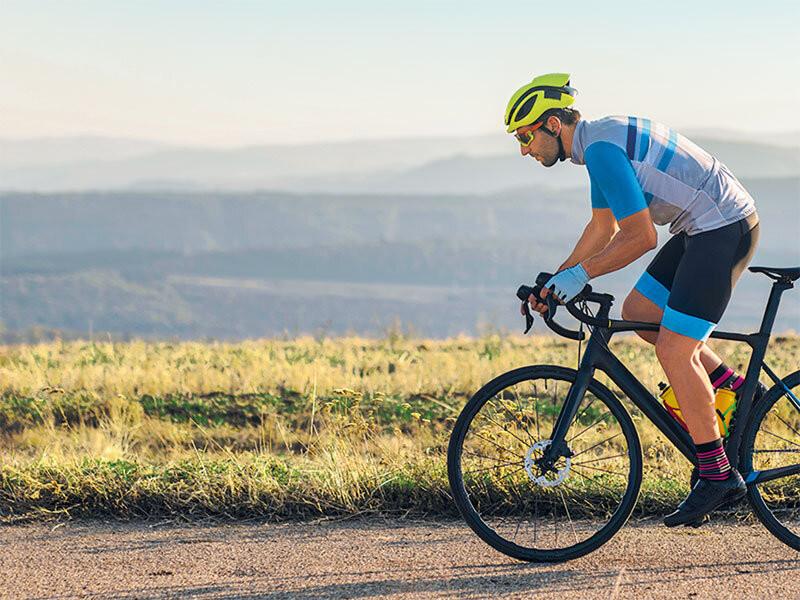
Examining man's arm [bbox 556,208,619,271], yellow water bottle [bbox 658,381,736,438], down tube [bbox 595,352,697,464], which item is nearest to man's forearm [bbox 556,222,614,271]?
man's arm [bbox 556,208,619,271]

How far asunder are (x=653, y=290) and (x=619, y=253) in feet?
1.98

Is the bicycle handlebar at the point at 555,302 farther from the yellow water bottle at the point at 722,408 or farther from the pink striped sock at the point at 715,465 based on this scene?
the pink striped sock at the point at 715,465

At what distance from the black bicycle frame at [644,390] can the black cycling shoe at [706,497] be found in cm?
9

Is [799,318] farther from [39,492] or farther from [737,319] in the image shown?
[39,492]

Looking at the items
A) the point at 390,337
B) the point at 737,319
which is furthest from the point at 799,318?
the point at 390,337

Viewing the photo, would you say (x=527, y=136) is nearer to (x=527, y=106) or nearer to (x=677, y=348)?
(x=527, y=106)

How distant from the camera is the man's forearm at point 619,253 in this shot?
427 centimetres

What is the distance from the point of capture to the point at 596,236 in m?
4.84

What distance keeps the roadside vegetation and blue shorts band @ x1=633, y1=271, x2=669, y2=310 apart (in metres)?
1.00

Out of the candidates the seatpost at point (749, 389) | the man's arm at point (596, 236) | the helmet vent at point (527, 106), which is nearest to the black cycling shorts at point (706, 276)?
the seatpost at point (749, 389)

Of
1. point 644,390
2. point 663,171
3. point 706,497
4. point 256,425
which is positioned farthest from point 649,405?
point 256,425

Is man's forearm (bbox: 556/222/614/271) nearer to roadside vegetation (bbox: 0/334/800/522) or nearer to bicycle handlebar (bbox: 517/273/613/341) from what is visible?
bicycle handlebar (bbox: 517/273/613/341)

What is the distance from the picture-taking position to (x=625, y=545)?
4.71 m

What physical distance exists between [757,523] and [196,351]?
33.0 ft
